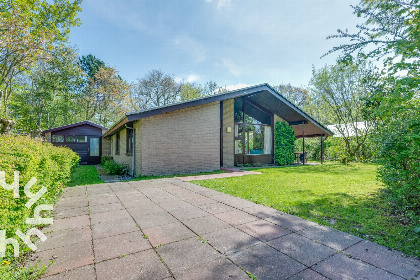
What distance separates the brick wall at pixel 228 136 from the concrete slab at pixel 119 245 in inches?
340

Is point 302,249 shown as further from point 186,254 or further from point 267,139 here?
point 267,139

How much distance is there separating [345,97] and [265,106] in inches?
286

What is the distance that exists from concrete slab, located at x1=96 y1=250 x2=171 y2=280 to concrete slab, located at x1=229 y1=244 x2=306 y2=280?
31.5 inches

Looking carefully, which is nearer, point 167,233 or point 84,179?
point 167,233

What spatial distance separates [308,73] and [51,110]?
2668 cm

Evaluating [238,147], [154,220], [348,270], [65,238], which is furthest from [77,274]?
[238,147]

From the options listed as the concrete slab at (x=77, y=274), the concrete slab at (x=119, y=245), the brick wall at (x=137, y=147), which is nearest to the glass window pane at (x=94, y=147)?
the brick wall at (x=137, y=147)

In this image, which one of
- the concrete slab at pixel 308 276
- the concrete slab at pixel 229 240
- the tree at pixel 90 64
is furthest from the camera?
the tree at pixel 90 64

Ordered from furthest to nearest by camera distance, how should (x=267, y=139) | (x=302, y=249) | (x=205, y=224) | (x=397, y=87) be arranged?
(x=267, y=139), (x=397, y=87), (x=205, y=224), (x=302, y=249)

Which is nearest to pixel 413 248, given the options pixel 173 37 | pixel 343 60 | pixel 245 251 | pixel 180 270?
pixel 245 251

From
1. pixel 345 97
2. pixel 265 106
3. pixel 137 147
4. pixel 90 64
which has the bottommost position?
pixel 137 147

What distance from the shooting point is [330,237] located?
9.28 ft

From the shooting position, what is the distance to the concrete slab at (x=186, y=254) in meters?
2.15

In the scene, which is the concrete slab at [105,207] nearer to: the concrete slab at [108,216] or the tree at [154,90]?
the concrete slab at [108,216]
